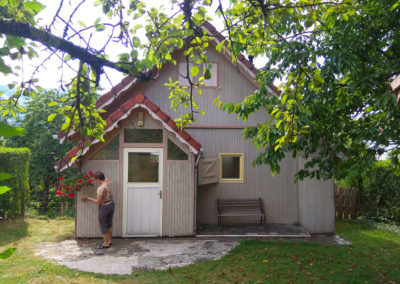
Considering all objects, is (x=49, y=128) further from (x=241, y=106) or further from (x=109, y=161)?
(x=241, y=106)

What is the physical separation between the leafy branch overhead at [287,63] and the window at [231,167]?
4.20 meters

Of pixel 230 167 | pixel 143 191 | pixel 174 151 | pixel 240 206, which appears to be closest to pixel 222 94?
pixel 230 167

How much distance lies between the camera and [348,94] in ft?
17.2

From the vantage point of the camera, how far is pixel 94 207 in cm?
867

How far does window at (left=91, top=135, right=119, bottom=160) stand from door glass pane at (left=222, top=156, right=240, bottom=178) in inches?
141

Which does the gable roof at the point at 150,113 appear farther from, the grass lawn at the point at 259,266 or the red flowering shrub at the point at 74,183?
the grass lawn at the point at 259,266

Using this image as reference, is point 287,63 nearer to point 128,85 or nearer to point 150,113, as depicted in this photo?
point 150,113

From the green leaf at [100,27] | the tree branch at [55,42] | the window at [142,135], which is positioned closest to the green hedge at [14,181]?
the window at [142,135]

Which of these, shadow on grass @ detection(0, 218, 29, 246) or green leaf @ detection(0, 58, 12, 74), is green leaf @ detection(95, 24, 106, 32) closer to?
green leaf @ detection(0, 58, 12, 74)

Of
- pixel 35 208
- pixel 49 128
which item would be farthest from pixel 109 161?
pixel 49 128

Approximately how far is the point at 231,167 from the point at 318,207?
116 inches

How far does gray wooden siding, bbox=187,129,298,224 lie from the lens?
10.4 meters

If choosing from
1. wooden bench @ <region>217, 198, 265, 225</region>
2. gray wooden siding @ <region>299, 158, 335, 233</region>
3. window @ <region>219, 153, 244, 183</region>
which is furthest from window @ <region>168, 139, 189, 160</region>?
gray wooden siding @ <region>299, 158, 335, 233</region>

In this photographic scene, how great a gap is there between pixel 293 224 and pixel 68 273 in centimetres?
701
